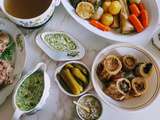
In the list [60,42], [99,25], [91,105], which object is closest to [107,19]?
[99,25]

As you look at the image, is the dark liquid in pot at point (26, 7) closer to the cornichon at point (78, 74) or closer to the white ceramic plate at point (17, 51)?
the white ceramic plate at point (17, 51)

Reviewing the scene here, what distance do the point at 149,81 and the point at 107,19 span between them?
0.22 m

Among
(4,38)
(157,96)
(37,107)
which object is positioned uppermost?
(4,38)

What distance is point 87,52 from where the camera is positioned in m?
1.05

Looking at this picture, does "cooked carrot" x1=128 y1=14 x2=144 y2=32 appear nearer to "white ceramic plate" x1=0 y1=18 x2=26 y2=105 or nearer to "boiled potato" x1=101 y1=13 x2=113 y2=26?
"boiled potato" x1=101 y1=13 x2=113 y2=26

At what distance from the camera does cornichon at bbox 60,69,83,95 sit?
0.98 meters

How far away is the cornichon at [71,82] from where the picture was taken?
976 mm

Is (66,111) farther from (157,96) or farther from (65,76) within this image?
(157,96)

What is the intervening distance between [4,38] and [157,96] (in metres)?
0.46

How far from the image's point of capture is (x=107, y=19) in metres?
1.06

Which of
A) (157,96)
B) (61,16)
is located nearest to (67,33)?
(61,16)

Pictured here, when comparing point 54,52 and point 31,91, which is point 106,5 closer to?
point 54,52

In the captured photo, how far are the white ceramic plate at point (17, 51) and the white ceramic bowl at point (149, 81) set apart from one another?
203 millimetres

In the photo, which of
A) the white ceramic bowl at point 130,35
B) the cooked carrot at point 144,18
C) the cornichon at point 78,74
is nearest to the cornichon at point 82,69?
the cornichon at point 78,74
